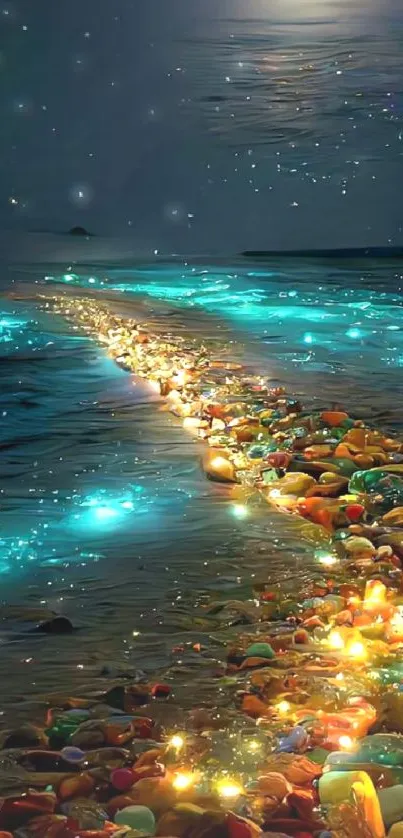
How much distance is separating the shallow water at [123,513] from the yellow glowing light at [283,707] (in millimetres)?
180

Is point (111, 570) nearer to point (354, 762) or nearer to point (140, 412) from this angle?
point (354, 762)

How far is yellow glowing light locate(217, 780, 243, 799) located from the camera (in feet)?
5.85

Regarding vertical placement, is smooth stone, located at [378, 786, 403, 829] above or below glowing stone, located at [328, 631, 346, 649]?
above

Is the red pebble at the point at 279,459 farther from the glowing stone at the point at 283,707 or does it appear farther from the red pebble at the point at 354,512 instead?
the glowing stone at the point at 283,707

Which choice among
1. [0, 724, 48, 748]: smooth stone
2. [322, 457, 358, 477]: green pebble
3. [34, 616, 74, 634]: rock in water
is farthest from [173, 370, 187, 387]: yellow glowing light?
[0, 724, 48, 748]: smooth stone

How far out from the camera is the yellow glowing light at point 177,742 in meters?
1.97

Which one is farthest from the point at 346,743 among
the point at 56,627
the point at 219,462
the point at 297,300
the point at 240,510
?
the point at 297,300

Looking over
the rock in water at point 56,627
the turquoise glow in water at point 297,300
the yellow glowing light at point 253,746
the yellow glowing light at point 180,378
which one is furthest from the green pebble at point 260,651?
the turquoise glow in water at point 297,300

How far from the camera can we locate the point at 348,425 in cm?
491

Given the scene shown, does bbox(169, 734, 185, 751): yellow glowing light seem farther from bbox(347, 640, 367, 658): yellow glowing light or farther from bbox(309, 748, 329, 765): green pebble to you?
bbox(347, 640, 367, 658): yellow glowing light

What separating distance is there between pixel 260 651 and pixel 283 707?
262 millimetres

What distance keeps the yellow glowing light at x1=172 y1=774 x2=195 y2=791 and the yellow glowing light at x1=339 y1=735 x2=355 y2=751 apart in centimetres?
34

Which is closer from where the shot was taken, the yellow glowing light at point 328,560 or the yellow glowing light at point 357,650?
the yellow glowing light at point 357,650

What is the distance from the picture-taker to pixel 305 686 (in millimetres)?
2199
